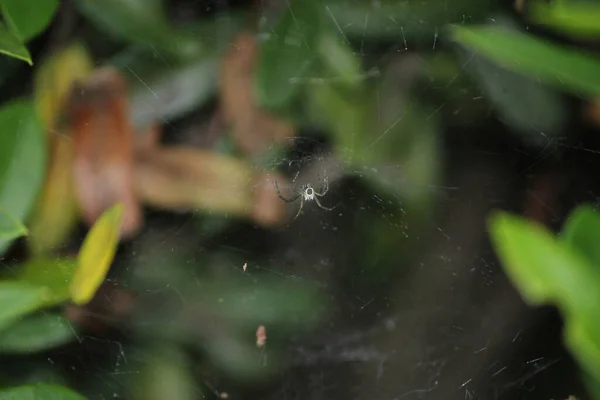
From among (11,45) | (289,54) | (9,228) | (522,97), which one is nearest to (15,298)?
(9,228)

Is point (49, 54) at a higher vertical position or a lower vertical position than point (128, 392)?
higher

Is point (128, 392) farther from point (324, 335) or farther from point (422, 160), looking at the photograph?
point (422, 160)

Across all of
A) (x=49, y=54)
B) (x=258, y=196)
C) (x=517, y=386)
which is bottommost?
(x=517, y=386)

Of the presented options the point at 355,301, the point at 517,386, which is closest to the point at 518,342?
the point at 517,386

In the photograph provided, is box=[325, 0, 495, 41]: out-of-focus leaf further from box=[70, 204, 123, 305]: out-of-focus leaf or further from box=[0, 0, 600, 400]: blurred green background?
box=[70, 204, 123, 305]: out-of-focus leaf

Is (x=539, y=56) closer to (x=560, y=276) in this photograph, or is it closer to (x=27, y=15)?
(x=560, y=276)
